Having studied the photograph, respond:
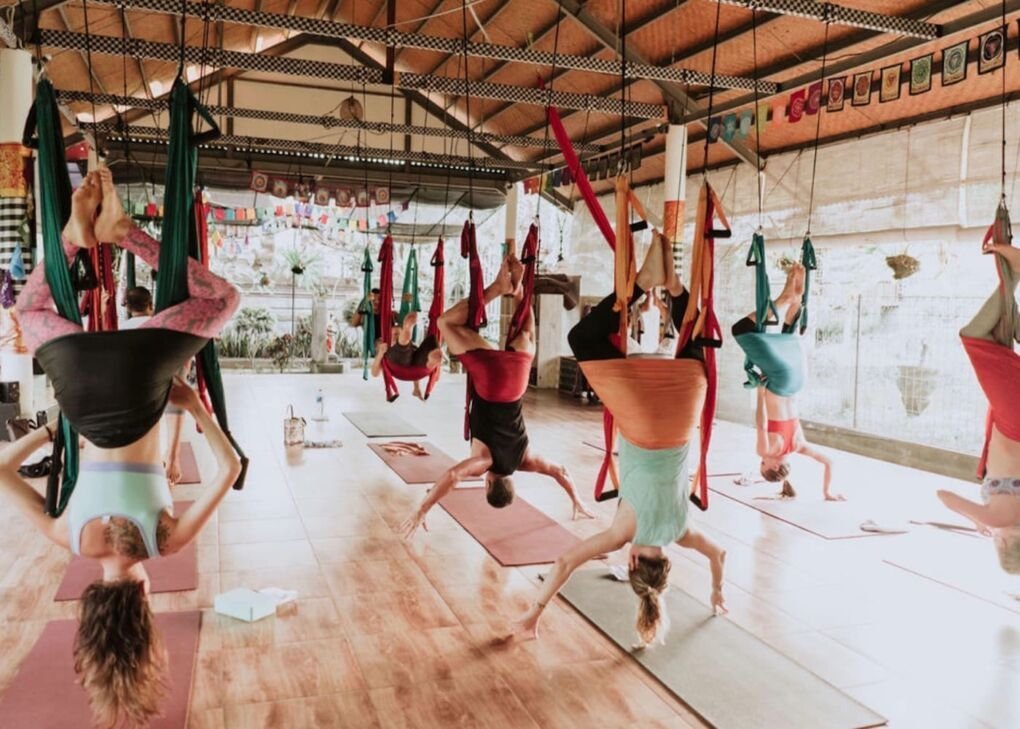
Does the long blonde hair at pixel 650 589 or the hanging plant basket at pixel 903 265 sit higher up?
the hanging plant basket at pixel 903 265

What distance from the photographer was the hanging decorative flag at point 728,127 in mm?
7109

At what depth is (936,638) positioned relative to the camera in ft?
11.5

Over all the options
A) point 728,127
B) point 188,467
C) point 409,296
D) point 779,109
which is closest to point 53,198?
point 188,467

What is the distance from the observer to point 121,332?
6.57 ft

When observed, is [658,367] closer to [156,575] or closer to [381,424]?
[156,575]

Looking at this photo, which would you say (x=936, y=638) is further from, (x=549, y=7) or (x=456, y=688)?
(x=549, y=7)

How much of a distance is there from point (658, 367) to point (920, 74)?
4585mm

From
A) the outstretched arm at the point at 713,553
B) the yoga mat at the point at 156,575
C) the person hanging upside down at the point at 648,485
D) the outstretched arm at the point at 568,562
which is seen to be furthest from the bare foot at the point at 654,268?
the yoga mat at the point at 156,575

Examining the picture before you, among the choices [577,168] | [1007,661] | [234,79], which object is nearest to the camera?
[577,168]

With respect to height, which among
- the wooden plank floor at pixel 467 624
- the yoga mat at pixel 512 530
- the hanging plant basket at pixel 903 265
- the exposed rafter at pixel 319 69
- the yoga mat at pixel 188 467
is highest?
the exposed rafter at pixel 319 69

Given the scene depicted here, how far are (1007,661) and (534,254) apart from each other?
271 cm

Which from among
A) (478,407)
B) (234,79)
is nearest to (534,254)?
(478,407)

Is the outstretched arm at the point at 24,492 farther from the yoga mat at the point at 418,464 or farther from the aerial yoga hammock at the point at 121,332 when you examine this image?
the yoga mat at the point at 418,464

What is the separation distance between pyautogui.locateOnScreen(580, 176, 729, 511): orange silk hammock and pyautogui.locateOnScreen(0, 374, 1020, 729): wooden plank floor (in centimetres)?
104
